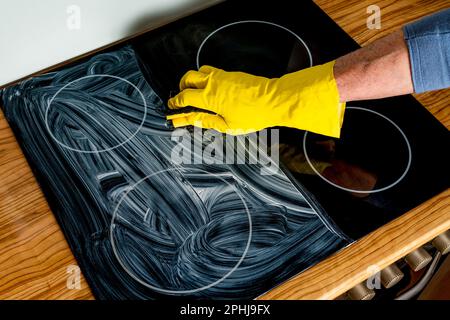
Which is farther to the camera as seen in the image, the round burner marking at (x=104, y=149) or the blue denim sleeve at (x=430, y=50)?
the round burner marking at (x=104, y=149)

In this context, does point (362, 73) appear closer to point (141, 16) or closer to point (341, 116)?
point (341, 116)

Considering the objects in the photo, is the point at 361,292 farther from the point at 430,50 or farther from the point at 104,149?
the point at 104,149

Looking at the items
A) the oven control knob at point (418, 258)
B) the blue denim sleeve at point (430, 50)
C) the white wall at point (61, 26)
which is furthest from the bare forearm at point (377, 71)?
the white wall at point (61, 26)

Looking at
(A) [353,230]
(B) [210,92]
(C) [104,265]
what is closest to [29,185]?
(C) [104,265]

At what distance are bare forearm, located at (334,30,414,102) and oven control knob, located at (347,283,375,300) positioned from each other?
0.35 m

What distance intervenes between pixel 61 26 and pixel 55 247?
48 centimetres

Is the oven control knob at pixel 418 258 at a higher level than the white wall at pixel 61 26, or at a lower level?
lower

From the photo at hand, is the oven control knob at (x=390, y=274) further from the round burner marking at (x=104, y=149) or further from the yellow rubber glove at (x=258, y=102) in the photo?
the round burner marking at (x=104, y=149)

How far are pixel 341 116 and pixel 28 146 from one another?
1.99 feet

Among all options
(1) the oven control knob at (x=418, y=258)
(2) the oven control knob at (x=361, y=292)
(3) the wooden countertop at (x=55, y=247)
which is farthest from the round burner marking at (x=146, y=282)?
(1) the oven control knob at (x=418, y=258)

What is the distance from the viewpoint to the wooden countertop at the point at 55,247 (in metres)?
0.77

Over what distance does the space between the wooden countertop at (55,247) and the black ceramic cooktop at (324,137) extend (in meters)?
0.03

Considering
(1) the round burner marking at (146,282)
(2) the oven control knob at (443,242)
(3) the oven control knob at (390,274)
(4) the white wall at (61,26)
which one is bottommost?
(3) the oven control knob at (390,274)

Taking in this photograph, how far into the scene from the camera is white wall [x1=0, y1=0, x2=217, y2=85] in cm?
93
